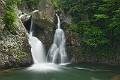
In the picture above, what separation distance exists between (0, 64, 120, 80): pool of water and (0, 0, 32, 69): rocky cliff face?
0.88 meters

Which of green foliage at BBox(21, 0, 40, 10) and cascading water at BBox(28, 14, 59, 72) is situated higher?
green foliage at BBox(21, 0, 40, 10)

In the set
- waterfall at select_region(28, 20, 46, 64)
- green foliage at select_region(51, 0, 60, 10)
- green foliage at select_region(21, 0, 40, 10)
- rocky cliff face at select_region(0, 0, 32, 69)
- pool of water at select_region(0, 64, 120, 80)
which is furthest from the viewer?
green foliage at select_region(21, 0, 40, 10)

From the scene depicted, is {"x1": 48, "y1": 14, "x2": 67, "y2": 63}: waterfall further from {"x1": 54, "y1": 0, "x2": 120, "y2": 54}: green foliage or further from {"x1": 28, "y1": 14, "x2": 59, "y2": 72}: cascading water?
{"x1": 54, "y1": 0, "x2": 120, "y2": 54}: green foliage

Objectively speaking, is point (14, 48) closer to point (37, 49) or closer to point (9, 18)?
point (9, 18)

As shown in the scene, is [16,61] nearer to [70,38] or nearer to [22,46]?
[22,46]

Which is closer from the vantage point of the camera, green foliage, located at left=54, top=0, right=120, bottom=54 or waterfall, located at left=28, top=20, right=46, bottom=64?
green foliage, located at left=54, top=0, right=120, bottom=54

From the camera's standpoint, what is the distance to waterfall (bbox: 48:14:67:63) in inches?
1125

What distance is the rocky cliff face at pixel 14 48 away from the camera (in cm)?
2319

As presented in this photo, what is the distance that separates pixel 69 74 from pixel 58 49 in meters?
6.60

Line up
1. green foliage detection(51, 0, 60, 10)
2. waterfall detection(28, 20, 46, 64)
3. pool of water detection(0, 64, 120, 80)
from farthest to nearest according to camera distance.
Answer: green foliage detection(51, 0, 60, 10), waterfall detection(28, 20, 46, 64), pool of water detection(0, 64, 120, 80)

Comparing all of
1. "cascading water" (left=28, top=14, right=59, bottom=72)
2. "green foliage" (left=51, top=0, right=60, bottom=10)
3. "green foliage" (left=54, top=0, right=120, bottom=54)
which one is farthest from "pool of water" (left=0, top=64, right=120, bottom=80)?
"green foliage" (left=51, top=0, right=60, bottom=10)

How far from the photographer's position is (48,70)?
79.7 ft

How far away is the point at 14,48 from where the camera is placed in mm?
24234

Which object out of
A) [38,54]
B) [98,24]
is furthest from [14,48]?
[98,24]
